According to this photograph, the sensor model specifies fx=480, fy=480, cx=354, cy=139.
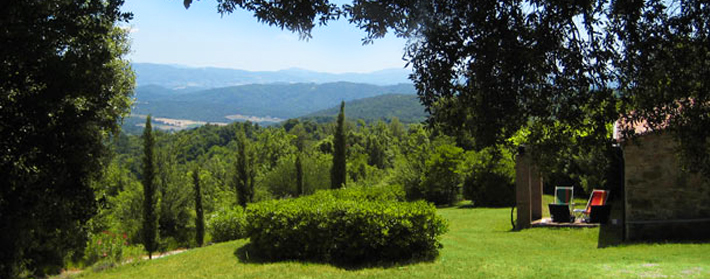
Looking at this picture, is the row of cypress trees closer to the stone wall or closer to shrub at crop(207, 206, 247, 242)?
shrub at crop(207, 206, 247, 242)

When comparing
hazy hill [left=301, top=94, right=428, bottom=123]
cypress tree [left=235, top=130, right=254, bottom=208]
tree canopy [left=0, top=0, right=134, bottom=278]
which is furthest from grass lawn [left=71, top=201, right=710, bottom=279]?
hazy hill [left=301, top=94, right=428, bottom=123]

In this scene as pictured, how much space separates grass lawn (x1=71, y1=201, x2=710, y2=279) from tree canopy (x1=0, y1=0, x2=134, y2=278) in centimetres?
294

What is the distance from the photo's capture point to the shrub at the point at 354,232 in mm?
9000

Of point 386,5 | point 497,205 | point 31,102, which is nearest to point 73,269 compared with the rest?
point 31,102

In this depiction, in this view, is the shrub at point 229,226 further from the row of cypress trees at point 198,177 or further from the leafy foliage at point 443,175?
the leafy foliage at point 443,175

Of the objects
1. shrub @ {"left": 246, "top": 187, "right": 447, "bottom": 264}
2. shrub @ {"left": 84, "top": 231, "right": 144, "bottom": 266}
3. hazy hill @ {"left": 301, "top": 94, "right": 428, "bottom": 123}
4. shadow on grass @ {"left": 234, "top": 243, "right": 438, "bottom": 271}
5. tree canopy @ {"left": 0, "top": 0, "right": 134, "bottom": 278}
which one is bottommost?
shrub @ {"left": 84, "top": 231, "right": 144, "bottom": 266}

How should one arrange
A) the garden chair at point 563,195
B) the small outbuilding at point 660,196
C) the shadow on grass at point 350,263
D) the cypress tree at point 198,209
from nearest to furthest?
1. the shadow on grass at point 350,263
2. the small outbuilding at point 660,196
3. the garden chair at point 563,195
4. the cypress tree at point 198,209

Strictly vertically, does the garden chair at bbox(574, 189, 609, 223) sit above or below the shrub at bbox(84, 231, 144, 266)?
above

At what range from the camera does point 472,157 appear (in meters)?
22.1

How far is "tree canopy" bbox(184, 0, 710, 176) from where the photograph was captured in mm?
4324

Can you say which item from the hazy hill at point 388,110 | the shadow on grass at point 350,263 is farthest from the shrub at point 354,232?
the hazy hill at point 388,110

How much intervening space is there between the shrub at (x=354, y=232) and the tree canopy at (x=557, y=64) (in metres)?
4.36

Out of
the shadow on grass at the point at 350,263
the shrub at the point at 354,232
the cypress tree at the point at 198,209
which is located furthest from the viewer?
the cypress tree at the point at 198,209

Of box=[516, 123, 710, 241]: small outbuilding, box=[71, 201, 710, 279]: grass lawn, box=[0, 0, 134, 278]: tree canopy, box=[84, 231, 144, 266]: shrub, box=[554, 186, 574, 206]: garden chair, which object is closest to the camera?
box=[0, 0, 134, 278]: tree canopy
